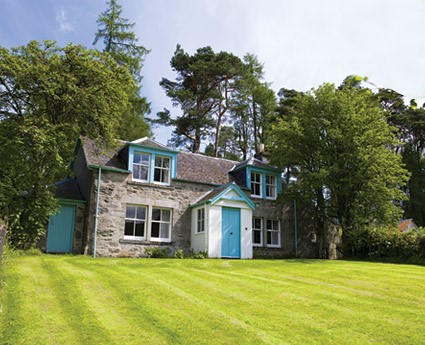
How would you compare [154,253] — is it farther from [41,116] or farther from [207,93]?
[207,93]

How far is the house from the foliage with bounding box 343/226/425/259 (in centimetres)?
466

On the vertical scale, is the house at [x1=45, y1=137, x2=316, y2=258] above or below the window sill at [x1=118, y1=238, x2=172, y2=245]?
above

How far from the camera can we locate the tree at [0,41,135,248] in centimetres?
1513

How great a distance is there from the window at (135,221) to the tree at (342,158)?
8756mm

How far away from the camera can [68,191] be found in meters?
19.7

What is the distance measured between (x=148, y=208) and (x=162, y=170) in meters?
2.28

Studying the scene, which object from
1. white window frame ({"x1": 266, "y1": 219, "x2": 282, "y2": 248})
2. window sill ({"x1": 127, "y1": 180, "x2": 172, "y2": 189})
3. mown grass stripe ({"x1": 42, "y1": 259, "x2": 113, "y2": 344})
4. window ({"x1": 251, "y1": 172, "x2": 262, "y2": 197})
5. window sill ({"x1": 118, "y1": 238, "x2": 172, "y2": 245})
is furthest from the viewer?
window ({"x1": 251, "y1": 172, "x2": 262, "y2": 197})

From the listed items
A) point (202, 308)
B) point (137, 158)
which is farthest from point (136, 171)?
point (202, 308)

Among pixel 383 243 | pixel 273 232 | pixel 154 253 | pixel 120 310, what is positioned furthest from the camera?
pixel 273 232

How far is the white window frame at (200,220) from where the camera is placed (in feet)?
65.0

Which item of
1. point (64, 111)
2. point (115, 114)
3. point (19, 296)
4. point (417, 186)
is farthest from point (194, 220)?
point (417, 186)

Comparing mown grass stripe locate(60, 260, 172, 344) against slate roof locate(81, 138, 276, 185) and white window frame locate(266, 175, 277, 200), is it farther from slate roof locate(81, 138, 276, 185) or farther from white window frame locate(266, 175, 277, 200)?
white window frame locate(266, 175, 277, 200)

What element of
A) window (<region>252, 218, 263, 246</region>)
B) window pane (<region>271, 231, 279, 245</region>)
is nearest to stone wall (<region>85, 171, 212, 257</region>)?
window (<region>252, 218, 263, 246</region>)

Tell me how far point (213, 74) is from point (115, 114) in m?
16.8
